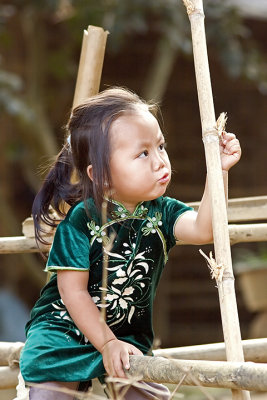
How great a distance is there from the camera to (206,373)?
4.60 feet

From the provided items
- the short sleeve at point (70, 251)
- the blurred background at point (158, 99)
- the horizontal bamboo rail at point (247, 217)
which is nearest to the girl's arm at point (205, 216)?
the short sleeve at point (70, 251)

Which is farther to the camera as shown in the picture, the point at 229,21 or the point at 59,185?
the point at 229,21

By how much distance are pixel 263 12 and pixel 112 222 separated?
4500 mm

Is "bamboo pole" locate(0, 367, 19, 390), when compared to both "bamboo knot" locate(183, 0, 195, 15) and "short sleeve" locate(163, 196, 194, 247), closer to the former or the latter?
"short sleeve" locate(163, 196, 194, 247)

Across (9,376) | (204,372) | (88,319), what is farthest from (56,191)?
(204,372)

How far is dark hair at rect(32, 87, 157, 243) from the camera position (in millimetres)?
1779

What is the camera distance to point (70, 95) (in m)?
6.32

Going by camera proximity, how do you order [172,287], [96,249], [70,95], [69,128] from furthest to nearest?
[172,287] → [70,95] → [69,128] → [96,249]

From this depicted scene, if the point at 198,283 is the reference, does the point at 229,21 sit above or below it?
above

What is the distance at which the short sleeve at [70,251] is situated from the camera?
5.67 ft

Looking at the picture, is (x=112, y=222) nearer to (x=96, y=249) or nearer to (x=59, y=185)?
(x=96, y=249)

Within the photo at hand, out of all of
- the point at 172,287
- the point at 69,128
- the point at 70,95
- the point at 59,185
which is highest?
the point at 70,95

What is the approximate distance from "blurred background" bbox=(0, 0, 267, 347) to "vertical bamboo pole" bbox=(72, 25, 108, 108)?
8.14 feet

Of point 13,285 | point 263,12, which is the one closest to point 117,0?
point 263,12
